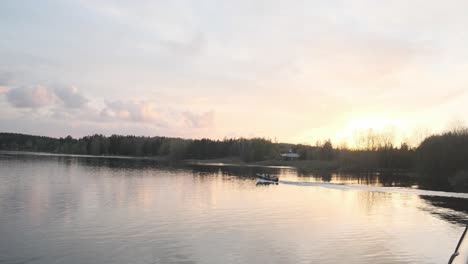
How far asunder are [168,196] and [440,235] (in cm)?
2472

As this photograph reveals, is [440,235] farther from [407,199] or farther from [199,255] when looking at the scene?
[407,199]

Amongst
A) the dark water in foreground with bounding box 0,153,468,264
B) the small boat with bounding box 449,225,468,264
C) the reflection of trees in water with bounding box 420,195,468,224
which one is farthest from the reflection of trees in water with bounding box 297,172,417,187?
the small boat with bounding box 449,225,468,264

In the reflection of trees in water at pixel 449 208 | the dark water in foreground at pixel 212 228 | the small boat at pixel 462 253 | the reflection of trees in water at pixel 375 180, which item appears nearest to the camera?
Answer: the small boat at pixel 462 253

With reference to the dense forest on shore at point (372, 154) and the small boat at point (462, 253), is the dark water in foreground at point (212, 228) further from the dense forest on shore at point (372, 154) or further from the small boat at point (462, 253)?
the dense forest on shore at point (372, 154)

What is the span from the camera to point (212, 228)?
25.1 meters

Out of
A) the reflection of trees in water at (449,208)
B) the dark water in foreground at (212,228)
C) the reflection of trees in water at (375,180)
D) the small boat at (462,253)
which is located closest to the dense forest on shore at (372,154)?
the reflection of trees in water at (375,180)

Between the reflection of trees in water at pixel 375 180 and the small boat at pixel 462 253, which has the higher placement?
the small boat at pixel 462 253

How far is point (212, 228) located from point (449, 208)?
84.3 ft

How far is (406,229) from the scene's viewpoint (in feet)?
90.4

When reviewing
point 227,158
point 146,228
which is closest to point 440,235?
point 146,228

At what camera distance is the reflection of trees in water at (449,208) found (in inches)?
1297

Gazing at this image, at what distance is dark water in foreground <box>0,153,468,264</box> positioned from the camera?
1884cm

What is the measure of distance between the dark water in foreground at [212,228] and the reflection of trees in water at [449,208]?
4.6 inches

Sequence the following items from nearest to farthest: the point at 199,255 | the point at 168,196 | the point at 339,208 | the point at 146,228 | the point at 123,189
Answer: the point at 199,255 → the point at 146,228 → the point at 339,208 → the point at 168,196 → the point at 123,189
